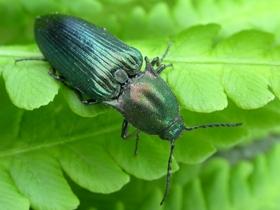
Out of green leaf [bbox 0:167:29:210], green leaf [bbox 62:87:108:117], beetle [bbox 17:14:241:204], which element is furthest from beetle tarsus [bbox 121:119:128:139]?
green leaf [bbox 0:167:29:210]

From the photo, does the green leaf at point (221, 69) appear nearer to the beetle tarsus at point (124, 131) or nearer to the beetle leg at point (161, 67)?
the beetle leg at point (161, 67)

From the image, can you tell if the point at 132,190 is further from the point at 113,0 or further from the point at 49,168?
the point at 113,0

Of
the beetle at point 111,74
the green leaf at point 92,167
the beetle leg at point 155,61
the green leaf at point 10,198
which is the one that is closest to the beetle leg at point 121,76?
the beetle at point 111,74

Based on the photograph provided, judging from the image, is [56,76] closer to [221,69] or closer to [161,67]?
[161,67]

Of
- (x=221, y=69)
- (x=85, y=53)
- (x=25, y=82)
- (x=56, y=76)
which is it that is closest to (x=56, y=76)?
(x=56, y=76)

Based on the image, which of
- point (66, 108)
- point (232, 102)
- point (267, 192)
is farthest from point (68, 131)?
point (267, 192)

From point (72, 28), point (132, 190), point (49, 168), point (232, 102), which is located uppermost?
point (72, 28)
